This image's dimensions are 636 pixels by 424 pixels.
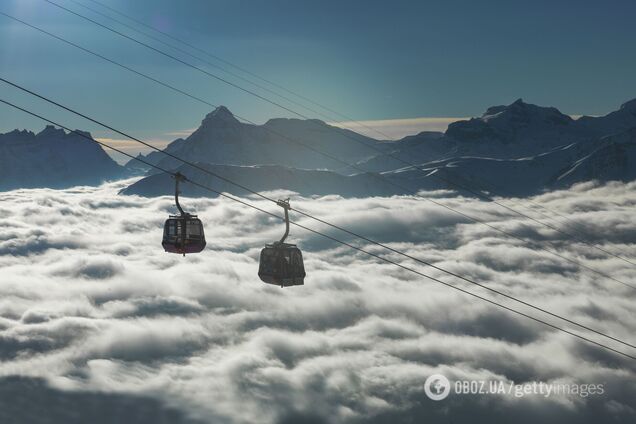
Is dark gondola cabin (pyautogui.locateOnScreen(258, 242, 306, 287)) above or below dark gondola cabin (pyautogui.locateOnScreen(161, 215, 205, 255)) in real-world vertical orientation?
below

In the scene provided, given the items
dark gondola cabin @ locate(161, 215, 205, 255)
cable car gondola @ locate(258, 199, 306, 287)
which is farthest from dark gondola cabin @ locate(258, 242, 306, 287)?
dark gondola cabin @ locate(161, 215, 205, 255)

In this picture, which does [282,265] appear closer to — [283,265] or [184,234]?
[283,265]

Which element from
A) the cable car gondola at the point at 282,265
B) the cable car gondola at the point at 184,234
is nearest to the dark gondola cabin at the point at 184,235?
the cable car gondola at the point at 184,234

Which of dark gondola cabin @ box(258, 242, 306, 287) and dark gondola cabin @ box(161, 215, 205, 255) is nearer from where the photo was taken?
dark gondola cabin @ box(258, 242, 306, 287)

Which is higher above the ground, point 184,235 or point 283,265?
point 184,235

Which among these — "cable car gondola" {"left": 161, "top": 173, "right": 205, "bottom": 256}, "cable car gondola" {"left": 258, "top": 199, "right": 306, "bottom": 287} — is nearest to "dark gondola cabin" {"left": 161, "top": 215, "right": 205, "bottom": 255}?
"cable car gondola" {"left": 161, "top": 173, "right": 205, "bottom": 256}

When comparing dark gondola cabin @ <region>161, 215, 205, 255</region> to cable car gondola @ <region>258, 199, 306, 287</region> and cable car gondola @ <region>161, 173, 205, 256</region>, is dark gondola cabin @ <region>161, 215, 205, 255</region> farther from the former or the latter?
cable car gondola @ <region>258, 199, 306, 287</region>

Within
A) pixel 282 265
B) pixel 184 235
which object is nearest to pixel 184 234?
pixel 184 235

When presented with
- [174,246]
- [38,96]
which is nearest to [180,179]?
[38,96]

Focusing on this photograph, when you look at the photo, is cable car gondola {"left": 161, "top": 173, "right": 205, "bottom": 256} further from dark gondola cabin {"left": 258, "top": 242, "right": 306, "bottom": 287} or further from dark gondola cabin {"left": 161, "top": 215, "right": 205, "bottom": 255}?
dark gondola cabin {"left": 258, "top": 242, "right": 306, "bottom": 287}
